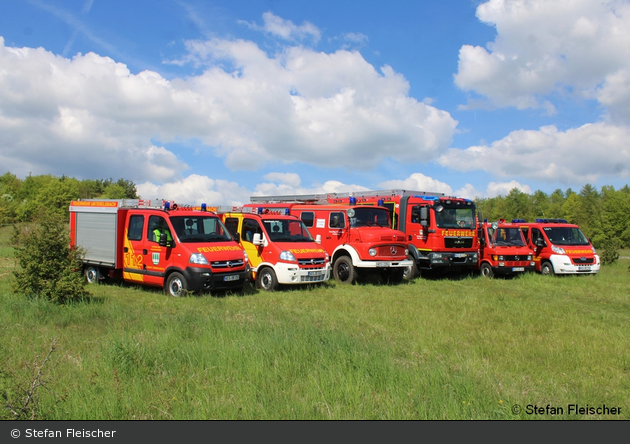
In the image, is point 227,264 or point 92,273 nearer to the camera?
point 227,264

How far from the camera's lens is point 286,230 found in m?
13.3

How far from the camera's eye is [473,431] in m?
3.75

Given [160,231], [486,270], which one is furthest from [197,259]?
[486,270]

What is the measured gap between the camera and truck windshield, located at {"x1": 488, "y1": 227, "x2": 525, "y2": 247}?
1675 centimetres

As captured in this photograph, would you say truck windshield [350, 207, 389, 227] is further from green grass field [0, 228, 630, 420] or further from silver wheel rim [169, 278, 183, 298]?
silver wheel rim [169, 278, 183, 298]

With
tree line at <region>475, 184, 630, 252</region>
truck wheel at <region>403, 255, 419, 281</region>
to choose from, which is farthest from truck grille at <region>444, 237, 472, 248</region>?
tree line at <region>475, 184, 630, 252</region>

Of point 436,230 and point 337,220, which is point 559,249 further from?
point 337,220

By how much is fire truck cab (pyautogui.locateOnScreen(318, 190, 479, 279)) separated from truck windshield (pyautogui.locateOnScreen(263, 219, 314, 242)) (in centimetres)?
283

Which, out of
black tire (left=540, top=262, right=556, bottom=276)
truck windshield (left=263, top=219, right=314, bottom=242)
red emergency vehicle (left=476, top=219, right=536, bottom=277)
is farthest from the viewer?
black tire (left=540, top=262, right=556, bottom=276)

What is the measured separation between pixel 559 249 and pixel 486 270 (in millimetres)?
2879

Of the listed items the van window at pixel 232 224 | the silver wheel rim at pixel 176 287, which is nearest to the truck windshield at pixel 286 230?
the van window at pixel 232 224

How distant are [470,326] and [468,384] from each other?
12.1ft

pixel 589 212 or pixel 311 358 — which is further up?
pixel 589 212

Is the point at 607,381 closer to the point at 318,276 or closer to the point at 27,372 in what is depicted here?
the point at 27,372
